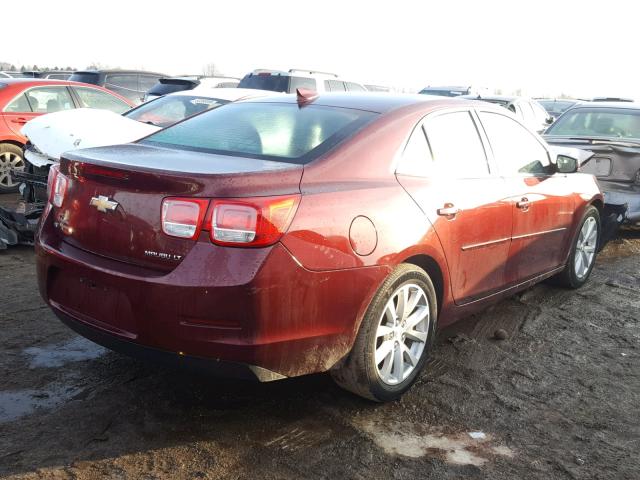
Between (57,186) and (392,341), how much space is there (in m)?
1.85

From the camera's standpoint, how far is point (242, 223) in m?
2.75

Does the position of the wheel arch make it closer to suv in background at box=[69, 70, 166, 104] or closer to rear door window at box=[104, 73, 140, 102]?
suv in background at box=[69, 70, 166, 104]

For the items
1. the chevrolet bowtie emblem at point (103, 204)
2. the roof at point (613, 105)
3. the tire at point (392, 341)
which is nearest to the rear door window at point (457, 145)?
the tire at point (392, 341)

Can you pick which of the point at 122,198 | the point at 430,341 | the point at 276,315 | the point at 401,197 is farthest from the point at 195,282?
the point at 430,341

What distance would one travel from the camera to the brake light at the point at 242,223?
2.75m

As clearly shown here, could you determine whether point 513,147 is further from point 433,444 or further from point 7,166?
point 7,166

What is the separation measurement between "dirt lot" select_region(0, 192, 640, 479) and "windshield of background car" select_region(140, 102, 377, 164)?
49.5 inches

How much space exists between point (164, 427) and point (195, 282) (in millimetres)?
828

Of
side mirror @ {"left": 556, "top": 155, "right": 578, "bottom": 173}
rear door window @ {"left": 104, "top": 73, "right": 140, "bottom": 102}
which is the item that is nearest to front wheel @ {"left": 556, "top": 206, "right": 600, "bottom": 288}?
side mirror @ {"left": 556, "top": 155, "right": 578, "bottom": 173}

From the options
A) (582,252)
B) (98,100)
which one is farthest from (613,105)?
(98,100)

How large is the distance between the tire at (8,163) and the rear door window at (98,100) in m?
1.37

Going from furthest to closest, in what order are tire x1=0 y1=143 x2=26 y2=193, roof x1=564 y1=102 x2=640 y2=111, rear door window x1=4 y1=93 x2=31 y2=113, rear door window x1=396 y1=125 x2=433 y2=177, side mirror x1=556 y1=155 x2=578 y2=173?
rear door window x1=4 y1=93 x2=31 y2=113 < tire x1=0 y1=143 x2=26 y2=193 < roof x1=564 y1=102 x2=640 y2=111 < side mirror x1=556 y1=155 x2=578 y2=173 < rear door window x1=396 y1=125 x2=433 y2=177

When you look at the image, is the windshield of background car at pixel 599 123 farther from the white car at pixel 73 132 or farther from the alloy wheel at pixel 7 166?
the alloy wheel at pixel 7 166

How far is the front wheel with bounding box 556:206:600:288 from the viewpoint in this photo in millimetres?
5544
